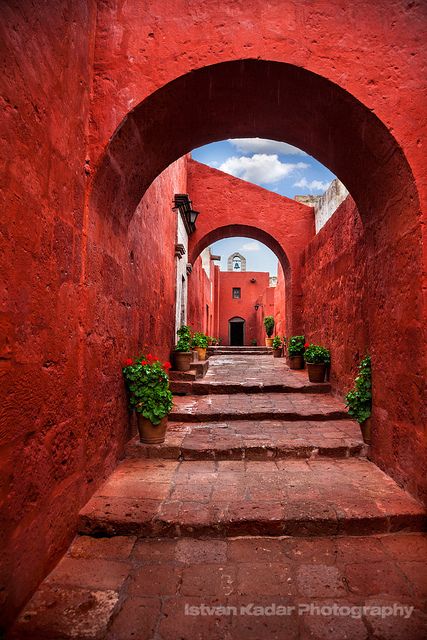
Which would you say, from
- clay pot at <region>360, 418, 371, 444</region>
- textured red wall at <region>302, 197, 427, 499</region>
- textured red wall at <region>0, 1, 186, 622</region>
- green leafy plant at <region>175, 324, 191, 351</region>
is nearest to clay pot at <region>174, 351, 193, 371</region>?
green leafy plant at <region>175, 324, 191, 351</region>

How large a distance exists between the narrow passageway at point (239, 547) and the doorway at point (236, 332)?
23314mm

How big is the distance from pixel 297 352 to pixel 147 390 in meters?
5.25

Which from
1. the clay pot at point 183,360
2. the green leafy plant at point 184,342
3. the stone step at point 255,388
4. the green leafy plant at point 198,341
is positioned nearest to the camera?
the stone step at point 255,388

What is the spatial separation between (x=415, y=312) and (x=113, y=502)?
2480 millimetres

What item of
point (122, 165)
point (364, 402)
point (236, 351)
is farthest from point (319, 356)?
point (236, 351)

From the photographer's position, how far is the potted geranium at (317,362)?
19.6 ft

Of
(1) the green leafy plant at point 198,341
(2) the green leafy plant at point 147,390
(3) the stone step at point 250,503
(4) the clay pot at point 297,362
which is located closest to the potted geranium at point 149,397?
(2) the green leafy plant at point 147,390

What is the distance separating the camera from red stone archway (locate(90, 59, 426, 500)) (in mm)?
2682

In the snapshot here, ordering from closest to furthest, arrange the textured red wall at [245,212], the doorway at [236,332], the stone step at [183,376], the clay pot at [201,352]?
the stone step at [183,376] → the clay pot at [201,352] → the textured red wall at [245,212] → the doorway at [236,332]

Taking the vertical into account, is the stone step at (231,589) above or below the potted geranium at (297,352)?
below

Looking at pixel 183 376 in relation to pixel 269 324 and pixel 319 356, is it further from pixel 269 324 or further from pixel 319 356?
pixel 269 324

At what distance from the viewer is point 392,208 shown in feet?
9.62

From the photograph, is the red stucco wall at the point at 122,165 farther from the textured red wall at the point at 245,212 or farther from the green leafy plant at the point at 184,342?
the textured red wall at the point at 245,212

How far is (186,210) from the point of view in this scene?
321 inches
